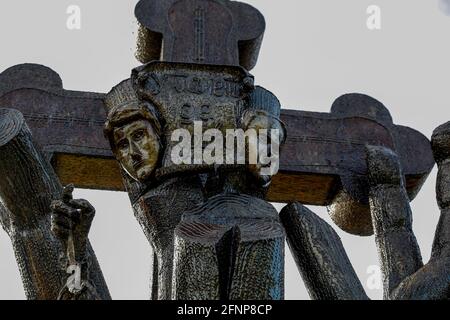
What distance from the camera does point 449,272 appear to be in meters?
7.46

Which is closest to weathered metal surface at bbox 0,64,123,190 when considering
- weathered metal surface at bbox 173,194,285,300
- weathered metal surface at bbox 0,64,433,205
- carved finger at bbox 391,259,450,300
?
weathered metal surface at bbox 0,64,433,205

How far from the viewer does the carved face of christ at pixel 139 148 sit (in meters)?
7.75

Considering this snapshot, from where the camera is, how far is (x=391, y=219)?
8.08 metres

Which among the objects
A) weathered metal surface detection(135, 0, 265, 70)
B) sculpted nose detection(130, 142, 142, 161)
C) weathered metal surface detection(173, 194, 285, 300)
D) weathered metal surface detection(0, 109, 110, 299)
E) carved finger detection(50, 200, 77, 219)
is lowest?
Result: weathered metal surface detection(173, 194, 285, 300)

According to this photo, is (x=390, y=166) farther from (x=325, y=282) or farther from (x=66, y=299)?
(x=66, y=299)

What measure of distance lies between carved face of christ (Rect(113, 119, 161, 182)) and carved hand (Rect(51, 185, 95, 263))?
76 centimetres

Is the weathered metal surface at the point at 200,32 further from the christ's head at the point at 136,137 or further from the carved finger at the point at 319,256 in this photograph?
the carved finger at the point at 319,256

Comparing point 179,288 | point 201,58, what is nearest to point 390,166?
point 201,58

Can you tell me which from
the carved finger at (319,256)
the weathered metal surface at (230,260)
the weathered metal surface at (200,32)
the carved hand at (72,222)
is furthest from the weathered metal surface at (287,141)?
the carved hand at (72,222)

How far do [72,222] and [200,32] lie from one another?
80.5 inches

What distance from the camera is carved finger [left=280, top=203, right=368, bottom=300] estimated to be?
7613 mm

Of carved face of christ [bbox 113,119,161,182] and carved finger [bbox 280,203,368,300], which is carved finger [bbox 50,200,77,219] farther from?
carved finger [bbox 280,203,368,300]

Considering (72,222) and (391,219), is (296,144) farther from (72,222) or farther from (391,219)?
(72,222)
